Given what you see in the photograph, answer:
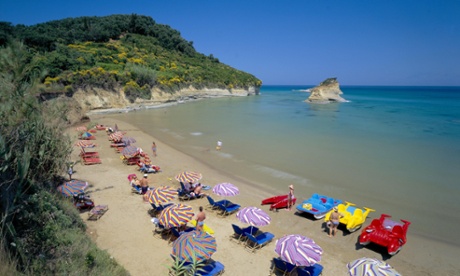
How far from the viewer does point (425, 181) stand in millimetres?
15312

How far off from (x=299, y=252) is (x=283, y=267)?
3.56ft

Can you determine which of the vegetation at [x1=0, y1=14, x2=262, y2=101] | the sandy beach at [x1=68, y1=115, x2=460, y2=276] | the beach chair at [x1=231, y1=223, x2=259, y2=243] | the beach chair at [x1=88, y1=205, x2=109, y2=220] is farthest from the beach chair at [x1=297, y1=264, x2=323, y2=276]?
the vegetation at [x1=0, y1=14, x2=262, y2=101]

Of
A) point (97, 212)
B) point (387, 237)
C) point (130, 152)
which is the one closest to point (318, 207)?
point (387, 237)

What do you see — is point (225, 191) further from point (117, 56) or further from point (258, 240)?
point (117, 56)

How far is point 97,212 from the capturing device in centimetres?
1009

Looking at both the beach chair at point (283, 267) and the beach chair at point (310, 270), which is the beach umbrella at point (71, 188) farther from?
the beach chair at point (310, 270)

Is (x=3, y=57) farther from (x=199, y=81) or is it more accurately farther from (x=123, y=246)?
(x=199, y=81)

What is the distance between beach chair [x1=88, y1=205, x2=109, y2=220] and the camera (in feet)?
32.4

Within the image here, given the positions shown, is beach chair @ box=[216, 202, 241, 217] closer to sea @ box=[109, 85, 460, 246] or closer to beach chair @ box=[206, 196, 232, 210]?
beach chair @ box=[206, 196, 232, 210]

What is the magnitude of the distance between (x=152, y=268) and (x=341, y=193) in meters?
10.4

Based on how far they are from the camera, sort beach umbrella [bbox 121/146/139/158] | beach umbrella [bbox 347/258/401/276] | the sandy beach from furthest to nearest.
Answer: beach umbrella [bbox 121/146/139/158]
the sandy beach
beach umbrella [bbox 347/258/401/276]

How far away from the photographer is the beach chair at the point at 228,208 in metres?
11.2

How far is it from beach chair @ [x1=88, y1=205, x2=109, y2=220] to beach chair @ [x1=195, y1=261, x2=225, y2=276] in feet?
16.7

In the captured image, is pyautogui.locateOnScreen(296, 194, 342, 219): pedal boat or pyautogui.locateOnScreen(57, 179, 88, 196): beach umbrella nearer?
pyautogui.locateOnScreen(57, 179, 88, 196): beach umbrella
